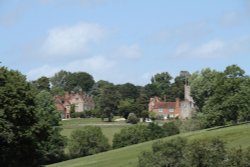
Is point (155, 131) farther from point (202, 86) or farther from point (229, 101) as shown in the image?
point (202, 86)

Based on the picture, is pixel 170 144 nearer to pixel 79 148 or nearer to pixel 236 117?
pixel 236 117

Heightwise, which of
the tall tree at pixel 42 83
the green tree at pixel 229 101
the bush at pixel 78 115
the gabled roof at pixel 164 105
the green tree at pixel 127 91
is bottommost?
the green tree at pixel 229 101

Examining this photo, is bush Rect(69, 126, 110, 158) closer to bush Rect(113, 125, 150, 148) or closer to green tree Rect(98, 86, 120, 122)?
bush Rect(113, 125, 150, 148)

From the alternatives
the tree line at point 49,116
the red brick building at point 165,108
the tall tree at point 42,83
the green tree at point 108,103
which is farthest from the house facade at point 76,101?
the tree line at point 49,116

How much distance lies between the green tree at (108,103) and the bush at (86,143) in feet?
206

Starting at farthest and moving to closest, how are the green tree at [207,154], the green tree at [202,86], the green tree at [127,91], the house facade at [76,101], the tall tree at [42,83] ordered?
the green tree at [127,91] → the tall tree at [42,83] → the house facade at [76,101] → the green tree at [202,86] → the green tree at [207,154]

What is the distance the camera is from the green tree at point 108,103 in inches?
5906

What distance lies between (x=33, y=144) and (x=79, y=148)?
32786mm

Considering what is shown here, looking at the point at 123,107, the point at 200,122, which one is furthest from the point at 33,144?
the point at 123,107

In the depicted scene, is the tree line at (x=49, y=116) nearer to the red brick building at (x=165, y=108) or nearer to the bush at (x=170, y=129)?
the bush at (x=170, y=129)

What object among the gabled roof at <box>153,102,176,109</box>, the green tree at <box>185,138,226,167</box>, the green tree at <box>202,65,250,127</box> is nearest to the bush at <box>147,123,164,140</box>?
the green tree at <box>202,65,250,127</box>

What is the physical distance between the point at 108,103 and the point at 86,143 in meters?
68.7

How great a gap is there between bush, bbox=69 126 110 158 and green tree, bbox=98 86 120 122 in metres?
62.6

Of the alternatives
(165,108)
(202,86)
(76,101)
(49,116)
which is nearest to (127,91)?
(76,101)
